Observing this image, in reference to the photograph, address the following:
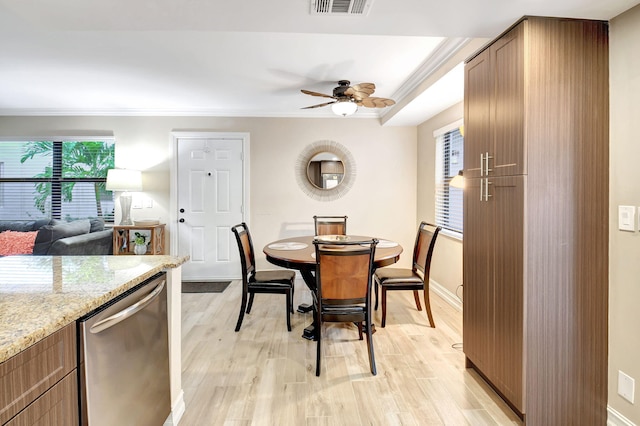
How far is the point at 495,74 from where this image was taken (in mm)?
1864

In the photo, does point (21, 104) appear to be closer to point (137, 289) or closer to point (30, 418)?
point (137, 289)

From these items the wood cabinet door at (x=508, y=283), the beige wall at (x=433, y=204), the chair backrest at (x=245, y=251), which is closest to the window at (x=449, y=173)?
the beige wall at (x=433, y=204)

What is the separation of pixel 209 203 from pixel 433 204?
119 inches

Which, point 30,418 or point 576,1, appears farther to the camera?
point 576,1

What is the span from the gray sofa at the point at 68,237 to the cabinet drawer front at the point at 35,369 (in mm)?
3092

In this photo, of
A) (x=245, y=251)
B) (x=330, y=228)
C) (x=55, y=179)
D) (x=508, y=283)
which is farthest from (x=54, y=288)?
(x=55, y=179)

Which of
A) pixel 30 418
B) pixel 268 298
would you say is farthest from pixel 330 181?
pixel 30 418

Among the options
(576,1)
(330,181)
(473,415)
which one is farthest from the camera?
(330,181)

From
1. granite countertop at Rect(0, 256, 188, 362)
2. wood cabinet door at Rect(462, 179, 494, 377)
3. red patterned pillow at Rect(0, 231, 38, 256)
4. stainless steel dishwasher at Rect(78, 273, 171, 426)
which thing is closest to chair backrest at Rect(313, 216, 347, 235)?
wood cabinet door at Rect(462, 179, 494, 377)

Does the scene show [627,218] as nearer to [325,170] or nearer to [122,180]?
[325,170]

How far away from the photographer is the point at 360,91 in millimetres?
2910

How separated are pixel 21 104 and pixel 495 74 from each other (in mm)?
5461

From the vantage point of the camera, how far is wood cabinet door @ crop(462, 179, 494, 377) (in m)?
1.96

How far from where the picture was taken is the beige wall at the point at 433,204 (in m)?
3.46
